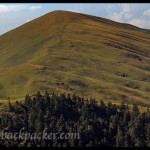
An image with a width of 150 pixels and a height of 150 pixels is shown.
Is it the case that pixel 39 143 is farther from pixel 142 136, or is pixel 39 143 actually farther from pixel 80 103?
pixel 80 103

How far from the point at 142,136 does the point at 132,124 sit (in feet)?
30.3

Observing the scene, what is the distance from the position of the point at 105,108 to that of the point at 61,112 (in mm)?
20651

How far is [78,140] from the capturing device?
109m

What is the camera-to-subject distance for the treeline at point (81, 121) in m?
116

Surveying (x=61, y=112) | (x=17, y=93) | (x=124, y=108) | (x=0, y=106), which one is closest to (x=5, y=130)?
(x=61, y=112)

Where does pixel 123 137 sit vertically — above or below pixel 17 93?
below

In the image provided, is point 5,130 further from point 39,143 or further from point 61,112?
point 61,112

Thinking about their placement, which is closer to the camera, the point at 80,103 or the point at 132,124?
the point at 132,124

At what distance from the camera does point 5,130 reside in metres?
111

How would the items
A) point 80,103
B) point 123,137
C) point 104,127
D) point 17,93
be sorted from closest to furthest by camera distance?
point 123,137
point 104,127
point 80,103
point 17,93

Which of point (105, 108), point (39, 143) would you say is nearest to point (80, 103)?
point (105, 108)

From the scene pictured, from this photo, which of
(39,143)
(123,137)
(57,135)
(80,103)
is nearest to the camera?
(39,143)

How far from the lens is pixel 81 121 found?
131 meters

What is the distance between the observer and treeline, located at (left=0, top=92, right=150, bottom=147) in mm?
115750
